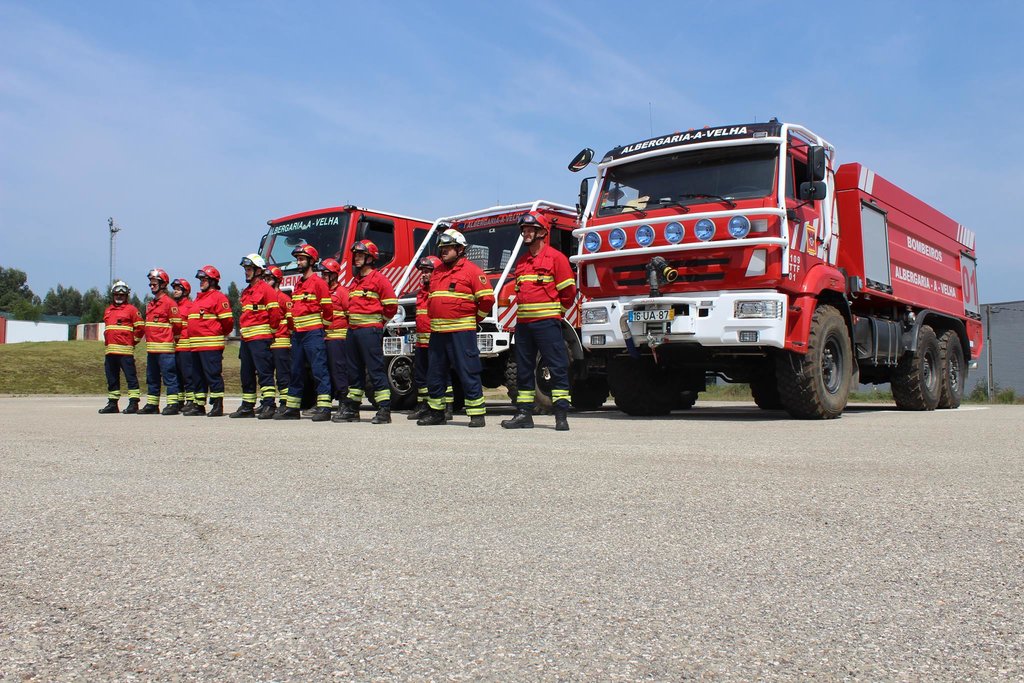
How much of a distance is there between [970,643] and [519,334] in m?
6.48

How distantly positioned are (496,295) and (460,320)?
2.47 m

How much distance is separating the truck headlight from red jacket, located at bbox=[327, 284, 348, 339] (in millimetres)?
4198

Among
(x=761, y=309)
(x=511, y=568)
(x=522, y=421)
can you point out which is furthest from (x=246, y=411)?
(x=511, y=568)

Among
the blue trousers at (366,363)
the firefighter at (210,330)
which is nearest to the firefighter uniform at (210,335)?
the firefighter at (210,330)

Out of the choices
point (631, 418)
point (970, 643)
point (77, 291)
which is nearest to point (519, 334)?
point (631, 418)

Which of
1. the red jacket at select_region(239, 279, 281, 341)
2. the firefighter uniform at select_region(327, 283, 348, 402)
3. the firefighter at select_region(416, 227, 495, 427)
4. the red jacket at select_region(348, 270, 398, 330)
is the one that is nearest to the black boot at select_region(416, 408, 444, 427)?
the firefighter at select_region(416, 227, 495, 427)

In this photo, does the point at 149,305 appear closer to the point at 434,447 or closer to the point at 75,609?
the point at 434,447

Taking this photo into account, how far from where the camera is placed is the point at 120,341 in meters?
12.5

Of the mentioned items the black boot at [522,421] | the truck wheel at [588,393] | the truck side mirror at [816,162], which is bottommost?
the black boot at [522,421]

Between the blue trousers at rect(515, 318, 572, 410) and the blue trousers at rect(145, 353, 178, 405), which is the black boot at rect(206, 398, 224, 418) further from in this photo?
the blue trousers at rect(515, 318, 572, 410)

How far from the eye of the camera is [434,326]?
29.6ft

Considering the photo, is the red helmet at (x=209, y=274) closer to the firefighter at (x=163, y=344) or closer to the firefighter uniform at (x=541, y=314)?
the firefighter at (x=163, y=344)

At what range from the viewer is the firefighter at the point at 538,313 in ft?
27.7

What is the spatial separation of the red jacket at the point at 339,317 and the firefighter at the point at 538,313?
246cm
